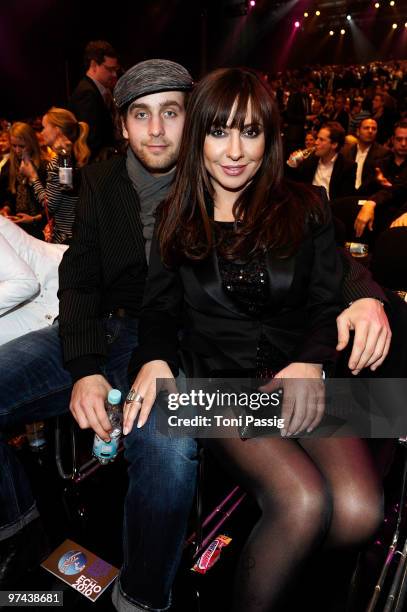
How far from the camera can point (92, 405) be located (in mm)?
1445

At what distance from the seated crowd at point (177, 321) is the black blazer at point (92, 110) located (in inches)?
96.1

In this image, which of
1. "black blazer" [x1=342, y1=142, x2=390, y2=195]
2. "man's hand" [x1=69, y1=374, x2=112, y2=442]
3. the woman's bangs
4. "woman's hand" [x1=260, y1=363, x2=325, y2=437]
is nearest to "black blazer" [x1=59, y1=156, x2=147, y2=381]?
"man's hand" [x1=69, y1=374, x2=112, y2=442]

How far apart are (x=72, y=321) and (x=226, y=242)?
22.7 inches

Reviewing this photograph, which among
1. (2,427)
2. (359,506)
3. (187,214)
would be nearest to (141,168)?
(187,214)

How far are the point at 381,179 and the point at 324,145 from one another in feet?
2.02

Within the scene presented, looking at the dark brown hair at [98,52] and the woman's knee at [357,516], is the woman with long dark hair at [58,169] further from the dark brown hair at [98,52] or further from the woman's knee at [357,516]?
the woman's knee at [357,516]

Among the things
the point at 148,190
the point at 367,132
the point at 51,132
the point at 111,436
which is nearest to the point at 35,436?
the point at 111,436

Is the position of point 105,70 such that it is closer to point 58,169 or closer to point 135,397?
point 58,169

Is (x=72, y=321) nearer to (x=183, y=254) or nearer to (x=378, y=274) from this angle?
(x=183, y=254)

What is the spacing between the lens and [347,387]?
1545mm

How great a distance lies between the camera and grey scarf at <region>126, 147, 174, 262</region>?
1774mm

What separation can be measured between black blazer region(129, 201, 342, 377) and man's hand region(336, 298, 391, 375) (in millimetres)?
57

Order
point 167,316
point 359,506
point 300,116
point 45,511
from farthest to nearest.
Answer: point 300,116, point 45,511, point 167,316, point 359,506

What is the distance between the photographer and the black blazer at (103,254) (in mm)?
1733
